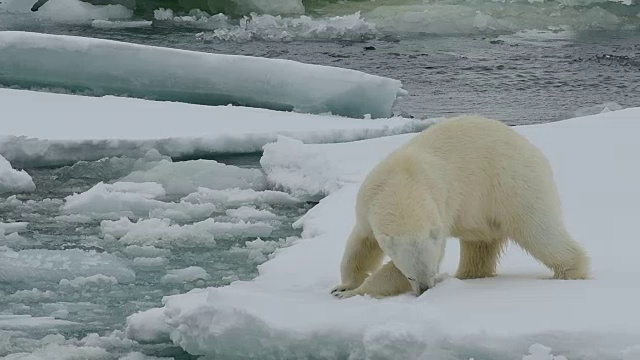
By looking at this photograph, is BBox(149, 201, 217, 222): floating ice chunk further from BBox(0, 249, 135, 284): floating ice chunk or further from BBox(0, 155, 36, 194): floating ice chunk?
BBox(0, 155, 36, 194): floating ice chunk

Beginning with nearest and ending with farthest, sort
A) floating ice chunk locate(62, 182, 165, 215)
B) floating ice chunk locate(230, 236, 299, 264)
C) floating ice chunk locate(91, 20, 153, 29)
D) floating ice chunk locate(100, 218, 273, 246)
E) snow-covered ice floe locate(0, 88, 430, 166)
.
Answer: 1. floating ice chunk locate(230, 236, 299, 264)
2. floating ice chunk locate(100, 218, 273, 246)
3. floating ice chunk locate(62, 182, 165, 215)
4. snow-covered ice floe locate(0, 88, 430, 166)
5. floating ice chunk locate(91, 20, 153, 29)

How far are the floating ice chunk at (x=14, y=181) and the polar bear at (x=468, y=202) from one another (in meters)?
3.75

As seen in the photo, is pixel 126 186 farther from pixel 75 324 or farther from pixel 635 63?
pixel 635 63

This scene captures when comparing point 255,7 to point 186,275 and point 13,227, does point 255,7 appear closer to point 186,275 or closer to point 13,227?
point 13,227

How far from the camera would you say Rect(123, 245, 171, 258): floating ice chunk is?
4992 mm

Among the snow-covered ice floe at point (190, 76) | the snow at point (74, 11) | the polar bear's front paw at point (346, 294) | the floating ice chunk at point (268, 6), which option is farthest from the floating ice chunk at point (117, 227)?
the snow at point (74, 11)

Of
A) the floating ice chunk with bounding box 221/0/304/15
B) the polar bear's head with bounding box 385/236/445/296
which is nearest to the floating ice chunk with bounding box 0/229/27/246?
the polar bear's head with bounding box 385/236/445/296

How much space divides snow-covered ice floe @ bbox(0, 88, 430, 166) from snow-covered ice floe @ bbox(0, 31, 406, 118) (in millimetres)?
342

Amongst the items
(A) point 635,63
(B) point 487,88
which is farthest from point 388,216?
(A) point 635,63

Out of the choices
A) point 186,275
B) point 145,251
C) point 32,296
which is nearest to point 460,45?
point 145,251

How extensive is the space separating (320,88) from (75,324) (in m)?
6.05

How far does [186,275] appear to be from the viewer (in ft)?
15.0

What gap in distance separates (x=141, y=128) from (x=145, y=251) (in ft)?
11.1

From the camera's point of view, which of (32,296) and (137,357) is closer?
(137,357)
